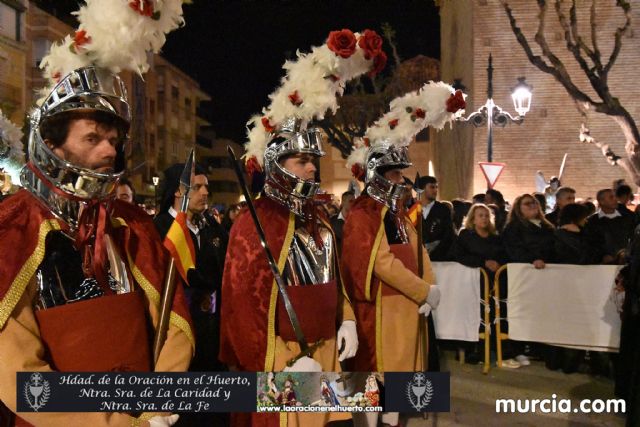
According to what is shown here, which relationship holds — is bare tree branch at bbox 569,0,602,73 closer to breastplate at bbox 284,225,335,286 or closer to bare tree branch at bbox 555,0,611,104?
bare tree branch at bbox 555,0,611,104

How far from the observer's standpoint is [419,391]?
253 cm

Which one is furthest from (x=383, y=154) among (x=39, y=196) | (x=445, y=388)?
(x=39, y=196)

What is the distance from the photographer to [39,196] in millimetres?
2346

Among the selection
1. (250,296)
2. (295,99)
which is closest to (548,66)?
(295,99)

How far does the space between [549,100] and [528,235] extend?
12357 mm

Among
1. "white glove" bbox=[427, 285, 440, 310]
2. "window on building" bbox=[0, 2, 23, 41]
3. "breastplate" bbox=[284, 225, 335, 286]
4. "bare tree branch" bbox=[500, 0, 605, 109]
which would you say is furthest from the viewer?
"window on building" bbox=[0, 2, 23, 41]

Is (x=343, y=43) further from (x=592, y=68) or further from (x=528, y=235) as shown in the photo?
(x=592, y=68)

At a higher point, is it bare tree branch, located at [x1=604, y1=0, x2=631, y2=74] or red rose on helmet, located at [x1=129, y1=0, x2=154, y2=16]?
bare tree branch, located at [x1=604, y1=0, x2=631, y2=74]

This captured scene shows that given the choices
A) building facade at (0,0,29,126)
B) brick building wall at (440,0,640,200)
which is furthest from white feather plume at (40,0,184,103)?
building facade at (0,0,29,126)

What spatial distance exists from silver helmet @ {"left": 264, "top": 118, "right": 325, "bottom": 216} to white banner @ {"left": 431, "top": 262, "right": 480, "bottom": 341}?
428 cm

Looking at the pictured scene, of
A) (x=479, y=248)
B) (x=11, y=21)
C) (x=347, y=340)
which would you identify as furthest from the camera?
(x=11, y=21)

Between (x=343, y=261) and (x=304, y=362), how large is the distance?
1.77 metres

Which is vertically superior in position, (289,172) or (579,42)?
(579,42)

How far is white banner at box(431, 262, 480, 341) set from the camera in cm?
750
